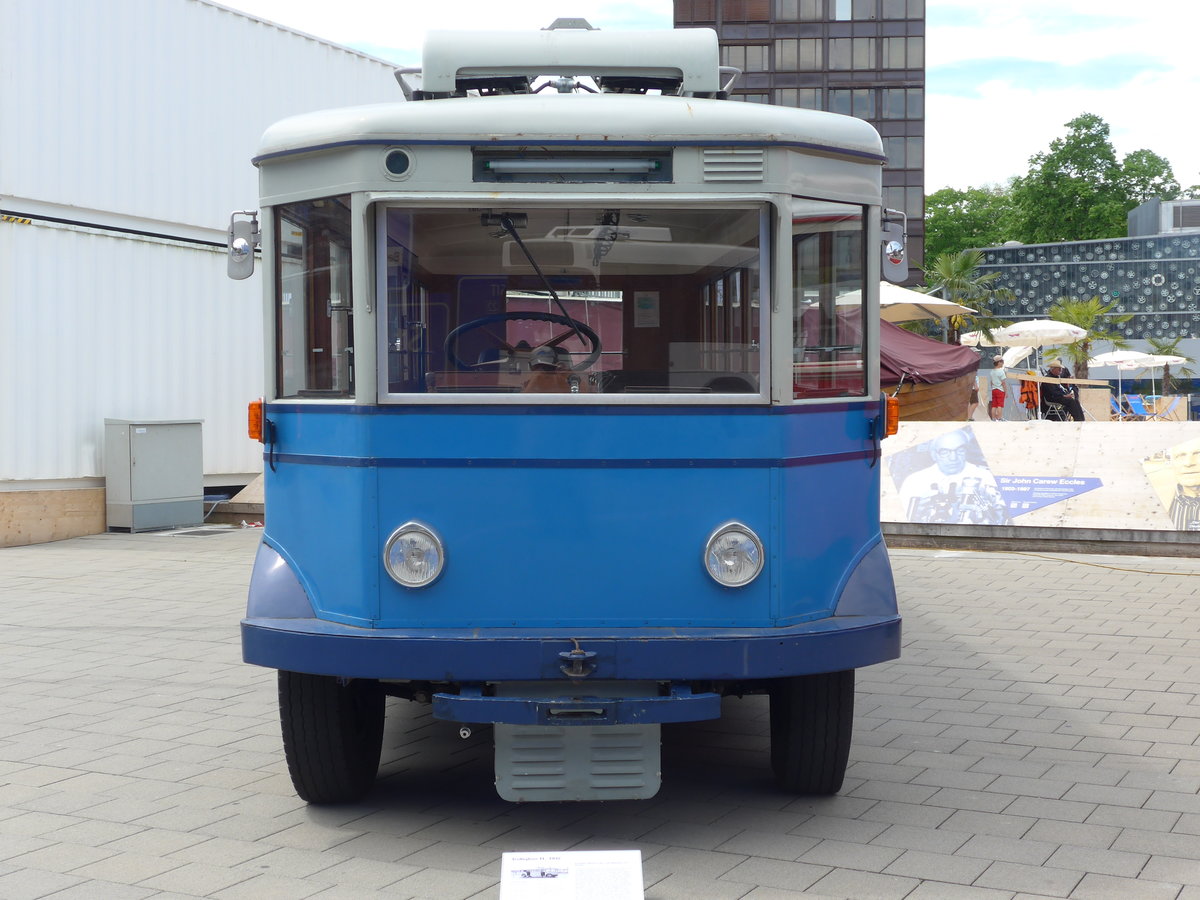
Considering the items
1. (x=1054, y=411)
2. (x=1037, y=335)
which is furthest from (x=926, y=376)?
(x=1037, y=335)

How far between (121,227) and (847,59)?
6401cm

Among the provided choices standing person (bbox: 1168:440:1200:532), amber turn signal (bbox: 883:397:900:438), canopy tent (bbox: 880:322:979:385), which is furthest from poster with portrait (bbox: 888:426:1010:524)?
amber turn signal (bbox: 883:397:900:438)

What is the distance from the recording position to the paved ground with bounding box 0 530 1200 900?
4.26 m

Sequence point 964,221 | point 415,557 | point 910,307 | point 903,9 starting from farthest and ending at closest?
point 964,221, point 903,9, point 910,307, point 415,557

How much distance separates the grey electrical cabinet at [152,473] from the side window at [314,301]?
32.5 feet

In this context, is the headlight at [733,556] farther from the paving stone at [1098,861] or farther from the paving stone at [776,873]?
the paving stone at [1098,861]

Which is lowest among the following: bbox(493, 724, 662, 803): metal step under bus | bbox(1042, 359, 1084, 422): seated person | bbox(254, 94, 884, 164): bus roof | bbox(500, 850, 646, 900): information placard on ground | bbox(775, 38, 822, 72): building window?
bbox(500, 850, 646, 900): information placard on ground

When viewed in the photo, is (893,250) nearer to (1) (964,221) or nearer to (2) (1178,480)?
(2) (1178,480)

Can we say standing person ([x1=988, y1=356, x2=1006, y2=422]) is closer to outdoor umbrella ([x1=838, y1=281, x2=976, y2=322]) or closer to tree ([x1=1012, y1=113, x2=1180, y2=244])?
outdoor umbrella ([x1=838, y1=281, x2=976, y2=322])

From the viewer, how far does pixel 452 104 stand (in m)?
4.59

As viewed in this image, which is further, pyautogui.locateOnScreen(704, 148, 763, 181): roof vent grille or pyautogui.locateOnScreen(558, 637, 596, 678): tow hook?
pyautogui.locateOnScreen(704, 148, 763, 181): roof vent grille

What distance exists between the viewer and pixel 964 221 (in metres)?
86.6

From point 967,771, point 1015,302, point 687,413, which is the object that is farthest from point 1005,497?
point 1015,302

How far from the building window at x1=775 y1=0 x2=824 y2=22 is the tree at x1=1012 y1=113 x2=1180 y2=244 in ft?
53.0
